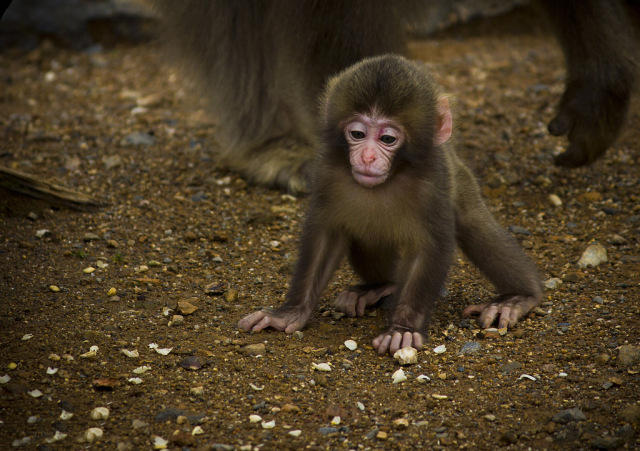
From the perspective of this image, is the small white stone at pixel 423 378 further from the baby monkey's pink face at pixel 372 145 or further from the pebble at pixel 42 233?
the pebble at pixel 42 233

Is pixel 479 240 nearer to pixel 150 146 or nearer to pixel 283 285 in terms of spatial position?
pixel 283 285

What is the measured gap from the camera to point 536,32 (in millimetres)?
7707

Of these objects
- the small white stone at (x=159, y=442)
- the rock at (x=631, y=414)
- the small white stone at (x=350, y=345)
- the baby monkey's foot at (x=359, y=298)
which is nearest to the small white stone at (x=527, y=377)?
the rock at (x=631, y=414)

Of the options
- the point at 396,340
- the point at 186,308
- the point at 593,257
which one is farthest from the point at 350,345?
the point at 593,257

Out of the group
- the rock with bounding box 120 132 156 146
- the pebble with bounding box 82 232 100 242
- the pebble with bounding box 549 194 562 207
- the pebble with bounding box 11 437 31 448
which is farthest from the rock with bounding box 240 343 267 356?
the rock with bounding box 120 132 156 146

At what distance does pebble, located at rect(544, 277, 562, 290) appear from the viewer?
3752 mm

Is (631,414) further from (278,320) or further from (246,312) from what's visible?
(246,312)

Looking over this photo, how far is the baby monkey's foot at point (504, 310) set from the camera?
134 inches

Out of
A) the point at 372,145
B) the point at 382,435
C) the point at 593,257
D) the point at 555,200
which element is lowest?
the point at 382,435

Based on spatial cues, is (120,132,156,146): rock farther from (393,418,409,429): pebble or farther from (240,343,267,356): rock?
(393,418,409,429): pebble

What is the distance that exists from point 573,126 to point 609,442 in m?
2.40

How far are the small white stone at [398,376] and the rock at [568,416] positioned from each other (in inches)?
21.6

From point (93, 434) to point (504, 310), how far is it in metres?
1.70

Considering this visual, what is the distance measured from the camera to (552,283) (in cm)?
378
